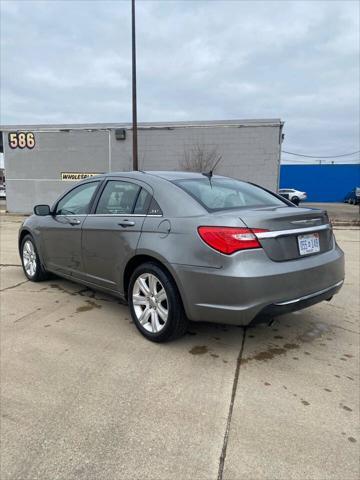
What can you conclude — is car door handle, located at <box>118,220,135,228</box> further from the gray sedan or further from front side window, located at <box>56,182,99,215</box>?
front side window, located at <box>56,182,99,215</box>

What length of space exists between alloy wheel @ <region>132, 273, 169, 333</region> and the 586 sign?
20125 millimetres

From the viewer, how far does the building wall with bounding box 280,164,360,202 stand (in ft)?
148

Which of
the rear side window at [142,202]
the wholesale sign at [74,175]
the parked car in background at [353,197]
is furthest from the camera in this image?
the parked car in background at [353,197]

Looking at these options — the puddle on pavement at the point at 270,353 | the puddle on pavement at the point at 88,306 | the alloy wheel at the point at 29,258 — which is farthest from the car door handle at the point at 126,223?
the alloy wheel at the point at 29,258

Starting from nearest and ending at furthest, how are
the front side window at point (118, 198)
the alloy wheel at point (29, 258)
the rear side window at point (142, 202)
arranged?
1. the rear side window at point (142, 202)
2. the front side window at point (118, 198)
3. the alloy wheel at point (29, 258)

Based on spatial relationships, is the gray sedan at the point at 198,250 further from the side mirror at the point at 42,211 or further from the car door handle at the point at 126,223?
the side mirror at the point at 42,211

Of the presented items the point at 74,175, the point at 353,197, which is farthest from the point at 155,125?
the point at 353,197

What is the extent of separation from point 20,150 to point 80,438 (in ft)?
72.0

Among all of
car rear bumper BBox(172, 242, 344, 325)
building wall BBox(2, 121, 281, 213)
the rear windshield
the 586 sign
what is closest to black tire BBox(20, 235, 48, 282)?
the rear windshield

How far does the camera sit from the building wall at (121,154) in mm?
18875

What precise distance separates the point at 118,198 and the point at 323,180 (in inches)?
1785

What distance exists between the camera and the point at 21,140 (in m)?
21.8

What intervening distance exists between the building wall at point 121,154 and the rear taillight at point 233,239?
1632 cm

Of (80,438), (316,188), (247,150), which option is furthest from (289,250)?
(316,188)
